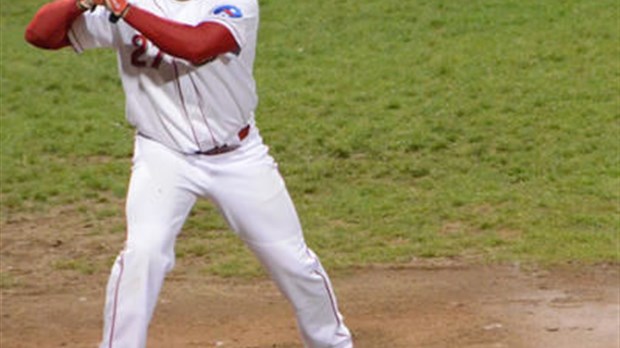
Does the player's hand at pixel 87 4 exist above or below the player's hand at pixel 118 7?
below

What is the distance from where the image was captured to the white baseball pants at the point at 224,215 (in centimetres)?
590

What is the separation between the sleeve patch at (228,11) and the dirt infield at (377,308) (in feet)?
6.65

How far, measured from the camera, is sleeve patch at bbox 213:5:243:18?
235 inches

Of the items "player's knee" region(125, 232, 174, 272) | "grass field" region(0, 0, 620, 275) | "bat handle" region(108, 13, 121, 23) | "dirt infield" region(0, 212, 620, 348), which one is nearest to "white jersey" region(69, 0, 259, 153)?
"bat handle" region(108, 13, 121, 23)

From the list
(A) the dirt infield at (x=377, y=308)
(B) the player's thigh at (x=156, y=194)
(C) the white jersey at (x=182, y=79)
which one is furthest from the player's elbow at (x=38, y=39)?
(A) the dirt infield at (x=377, y=308)

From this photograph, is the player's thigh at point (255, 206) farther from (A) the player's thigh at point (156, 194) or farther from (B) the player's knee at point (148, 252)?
(B) the player's knee at point (148, 252)

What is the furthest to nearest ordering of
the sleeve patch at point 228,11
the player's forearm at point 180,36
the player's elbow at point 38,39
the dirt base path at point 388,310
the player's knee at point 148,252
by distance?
the dirt base path at point 388,310
the player's elbow at point 38,39
the sleeve patch at point 228,11
the player's knee at point 148,252
the player's forearm at point 180,36

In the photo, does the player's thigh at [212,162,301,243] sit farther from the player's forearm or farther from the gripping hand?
the gripping hand

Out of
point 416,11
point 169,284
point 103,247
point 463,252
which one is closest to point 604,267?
point 463,252

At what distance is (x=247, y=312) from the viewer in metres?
8.02

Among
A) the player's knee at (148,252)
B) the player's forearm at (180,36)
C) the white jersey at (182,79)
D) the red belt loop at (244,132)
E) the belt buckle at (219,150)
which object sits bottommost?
the player's knee at (148,252)

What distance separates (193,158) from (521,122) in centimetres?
573

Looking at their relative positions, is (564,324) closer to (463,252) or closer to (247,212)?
(463,252)

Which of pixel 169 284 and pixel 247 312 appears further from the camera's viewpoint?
pixel 169 284
